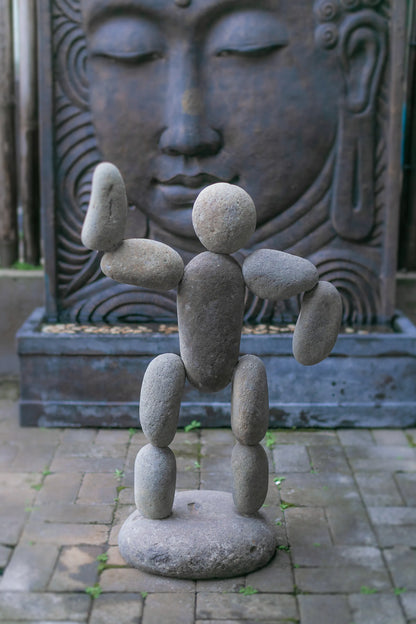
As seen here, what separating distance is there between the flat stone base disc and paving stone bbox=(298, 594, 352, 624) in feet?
0.88

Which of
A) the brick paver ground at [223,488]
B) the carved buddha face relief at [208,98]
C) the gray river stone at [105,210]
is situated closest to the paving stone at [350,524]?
Result: the brick paver ground at [223,488]

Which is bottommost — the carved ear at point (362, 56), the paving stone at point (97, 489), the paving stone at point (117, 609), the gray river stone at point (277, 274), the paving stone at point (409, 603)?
the paving stone at point (117, 609)

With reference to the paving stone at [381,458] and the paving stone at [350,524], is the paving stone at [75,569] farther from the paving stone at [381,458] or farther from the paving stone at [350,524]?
the paving stone at [381,458]

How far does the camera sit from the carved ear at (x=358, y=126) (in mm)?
4457

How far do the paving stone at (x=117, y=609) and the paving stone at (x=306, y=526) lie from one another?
2.45 feet

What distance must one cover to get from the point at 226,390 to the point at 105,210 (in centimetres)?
186

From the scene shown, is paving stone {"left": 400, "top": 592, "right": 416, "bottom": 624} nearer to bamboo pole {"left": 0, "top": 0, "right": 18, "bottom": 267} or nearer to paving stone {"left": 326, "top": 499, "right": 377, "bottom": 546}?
paving stone {"left": 326, "top": 499, "right": 377, "bottom": 546}

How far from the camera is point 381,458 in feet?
13.6

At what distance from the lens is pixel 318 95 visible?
4.51 metres

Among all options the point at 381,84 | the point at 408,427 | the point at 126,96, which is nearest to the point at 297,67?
the point at 381,84

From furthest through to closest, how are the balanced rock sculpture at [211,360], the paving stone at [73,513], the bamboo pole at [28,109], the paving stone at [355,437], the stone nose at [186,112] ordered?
the bamboo pole at [28,109], the stone nose at [186,112], the paving stone at [355,437], the paving stone at [73,513], the balanced rock sculpture at [211,360]

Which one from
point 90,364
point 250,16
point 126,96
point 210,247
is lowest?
point 90,364

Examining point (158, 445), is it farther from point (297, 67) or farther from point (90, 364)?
point (297, 67)

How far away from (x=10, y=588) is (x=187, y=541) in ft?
2.25
